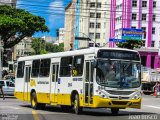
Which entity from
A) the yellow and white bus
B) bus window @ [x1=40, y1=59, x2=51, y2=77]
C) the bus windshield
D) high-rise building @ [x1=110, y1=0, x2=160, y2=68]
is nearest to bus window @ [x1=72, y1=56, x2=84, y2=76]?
the yellow and white bus

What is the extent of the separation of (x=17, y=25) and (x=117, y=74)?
4523cm

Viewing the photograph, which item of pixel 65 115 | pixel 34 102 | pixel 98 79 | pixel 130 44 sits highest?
pixel 130 44

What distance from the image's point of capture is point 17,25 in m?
66.1

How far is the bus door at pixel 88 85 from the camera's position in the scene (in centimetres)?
2231

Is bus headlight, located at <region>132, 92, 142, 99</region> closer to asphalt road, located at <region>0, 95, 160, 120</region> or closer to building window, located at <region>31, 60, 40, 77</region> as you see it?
asphalt road, located at <region>0, 95, 160, 120</region>

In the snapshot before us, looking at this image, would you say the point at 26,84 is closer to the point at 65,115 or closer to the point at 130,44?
the point at 65,115

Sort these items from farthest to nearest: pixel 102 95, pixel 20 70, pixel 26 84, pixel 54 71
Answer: pixel 20 70 < pixel 26 84 < pixel 54 71 < pixel 102 95

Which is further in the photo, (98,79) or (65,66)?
(65,66)

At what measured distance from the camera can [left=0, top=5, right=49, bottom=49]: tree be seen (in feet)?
217

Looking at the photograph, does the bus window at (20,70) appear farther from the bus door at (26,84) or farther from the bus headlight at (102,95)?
the bus headlight at (102,95)

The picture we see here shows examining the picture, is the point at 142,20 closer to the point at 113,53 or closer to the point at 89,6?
the point at 89,6

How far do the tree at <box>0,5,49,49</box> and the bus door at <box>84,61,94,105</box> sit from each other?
44.1 meters

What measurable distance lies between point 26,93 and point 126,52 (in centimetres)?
885

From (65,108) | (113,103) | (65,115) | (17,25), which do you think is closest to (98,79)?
(113,103)
